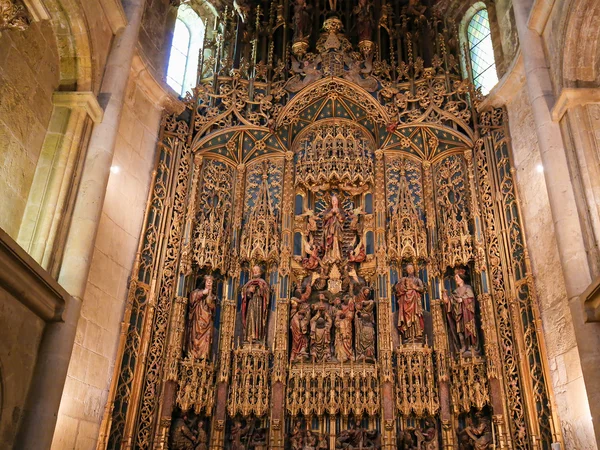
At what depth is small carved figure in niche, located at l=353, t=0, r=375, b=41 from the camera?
15.4m

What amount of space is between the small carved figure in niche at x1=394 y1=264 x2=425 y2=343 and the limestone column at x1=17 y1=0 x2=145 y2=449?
245 inches

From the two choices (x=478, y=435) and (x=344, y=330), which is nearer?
(x=478, y=435)

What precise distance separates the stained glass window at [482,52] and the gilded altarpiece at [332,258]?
2.35 feet

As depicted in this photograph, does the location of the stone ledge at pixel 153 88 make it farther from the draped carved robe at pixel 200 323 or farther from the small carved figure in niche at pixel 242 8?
the draped carved robe at pixel 200 323

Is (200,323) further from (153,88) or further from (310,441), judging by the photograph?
(153,88)

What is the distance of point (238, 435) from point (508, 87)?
904 cm

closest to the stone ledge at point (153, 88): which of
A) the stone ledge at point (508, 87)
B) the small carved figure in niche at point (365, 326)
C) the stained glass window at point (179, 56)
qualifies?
the stained glass window at point (179, 56)

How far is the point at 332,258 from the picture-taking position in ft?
44.0

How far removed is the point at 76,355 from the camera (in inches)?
388

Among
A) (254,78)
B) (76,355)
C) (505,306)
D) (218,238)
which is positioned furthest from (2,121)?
(505,306)

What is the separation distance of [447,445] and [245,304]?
4776 millimetres

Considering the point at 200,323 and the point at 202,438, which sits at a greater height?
the point at 200,323

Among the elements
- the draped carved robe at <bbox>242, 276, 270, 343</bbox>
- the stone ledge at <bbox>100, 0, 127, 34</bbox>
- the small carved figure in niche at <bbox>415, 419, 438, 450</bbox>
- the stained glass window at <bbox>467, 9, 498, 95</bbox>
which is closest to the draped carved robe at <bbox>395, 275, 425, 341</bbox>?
the small carved figure in niche at <bbox>415, 419, 438, 450</bbox>

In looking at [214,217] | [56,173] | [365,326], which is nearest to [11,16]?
[56,173]
